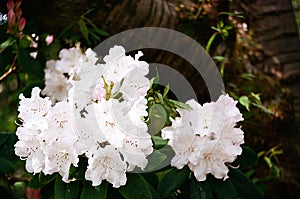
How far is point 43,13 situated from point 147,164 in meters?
0.75

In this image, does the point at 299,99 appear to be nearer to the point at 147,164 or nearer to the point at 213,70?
the point at 213,70

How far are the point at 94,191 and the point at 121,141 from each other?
0.14 meters

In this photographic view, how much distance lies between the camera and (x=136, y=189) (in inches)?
45.8

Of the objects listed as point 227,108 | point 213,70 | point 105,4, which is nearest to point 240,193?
point 227,108

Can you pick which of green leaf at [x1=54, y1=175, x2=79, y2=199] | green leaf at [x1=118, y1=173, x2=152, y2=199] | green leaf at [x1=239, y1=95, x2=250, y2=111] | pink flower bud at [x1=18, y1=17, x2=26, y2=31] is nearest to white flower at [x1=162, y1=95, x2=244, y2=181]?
green leaf at [x1=118, y1=173, x2=152, y2=199]

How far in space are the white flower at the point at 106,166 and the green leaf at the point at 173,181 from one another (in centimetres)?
17

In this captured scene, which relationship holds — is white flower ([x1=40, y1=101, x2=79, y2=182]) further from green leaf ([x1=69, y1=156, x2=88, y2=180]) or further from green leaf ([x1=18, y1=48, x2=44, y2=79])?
green leaf ([x1=18, y1=48, x2=44, y2=79])

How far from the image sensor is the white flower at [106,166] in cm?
107

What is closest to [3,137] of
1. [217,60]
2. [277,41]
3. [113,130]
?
[113,130]

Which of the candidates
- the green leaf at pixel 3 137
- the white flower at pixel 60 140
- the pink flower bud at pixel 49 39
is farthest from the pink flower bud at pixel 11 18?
the white flower at pixel 60 140

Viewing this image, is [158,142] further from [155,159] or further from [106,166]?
[106,166]

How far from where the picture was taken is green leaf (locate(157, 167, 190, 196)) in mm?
1241

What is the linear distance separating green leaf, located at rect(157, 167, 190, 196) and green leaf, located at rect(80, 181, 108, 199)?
16 cm

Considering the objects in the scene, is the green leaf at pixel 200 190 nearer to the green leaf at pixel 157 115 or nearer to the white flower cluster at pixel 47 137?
the green leaf at pixel 157 115
